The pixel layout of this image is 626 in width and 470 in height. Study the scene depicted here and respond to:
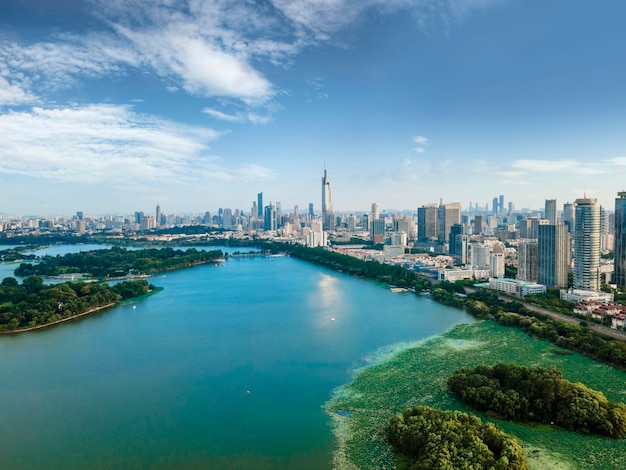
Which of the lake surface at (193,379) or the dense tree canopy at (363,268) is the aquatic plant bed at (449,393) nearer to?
the lake surface at (193,379)

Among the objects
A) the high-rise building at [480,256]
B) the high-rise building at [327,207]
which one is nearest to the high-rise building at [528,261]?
the high-rise building at [480,256]

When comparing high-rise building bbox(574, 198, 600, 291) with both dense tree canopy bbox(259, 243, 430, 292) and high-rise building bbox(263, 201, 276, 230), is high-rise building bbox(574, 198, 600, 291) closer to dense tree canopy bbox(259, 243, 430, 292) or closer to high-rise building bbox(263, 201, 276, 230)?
dense tree canopy bbox(259, 243, 430, 292)

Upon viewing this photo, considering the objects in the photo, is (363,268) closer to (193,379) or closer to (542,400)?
(193,379)

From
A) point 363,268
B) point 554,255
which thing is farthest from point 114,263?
point 554,255

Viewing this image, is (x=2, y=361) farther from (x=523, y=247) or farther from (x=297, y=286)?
(x=523, y=247)

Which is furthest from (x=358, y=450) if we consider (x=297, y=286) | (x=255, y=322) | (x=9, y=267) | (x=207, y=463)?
(x=9, y=267)

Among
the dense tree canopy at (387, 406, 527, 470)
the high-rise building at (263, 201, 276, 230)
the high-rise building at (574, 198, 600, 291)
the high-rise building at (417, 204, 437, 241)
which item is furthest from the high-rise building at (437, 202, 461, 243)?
the dense tree canopy at (387, 406, 527, 470)
